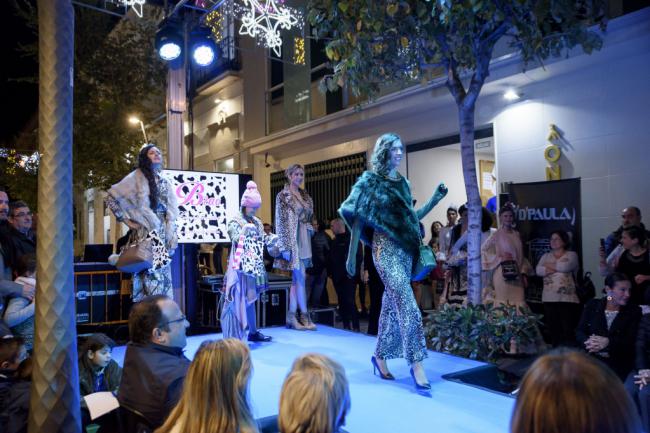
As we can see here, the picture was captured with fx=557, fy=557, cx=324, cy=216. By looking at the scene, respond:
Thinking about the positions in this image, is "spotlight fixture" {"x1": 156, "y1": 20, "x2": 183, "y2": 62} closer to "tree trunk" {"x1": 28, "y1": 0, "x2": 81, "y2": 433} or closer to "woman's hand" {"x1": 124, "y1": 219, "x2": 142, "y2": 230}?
"woman's hand" {"x1": 124, "y1": 219, "x2": 142, "y2": 230}

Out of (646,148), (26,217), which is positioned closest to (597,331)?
(646,148)

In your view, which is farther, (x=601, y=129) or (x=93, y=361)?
(x=601, y=129)

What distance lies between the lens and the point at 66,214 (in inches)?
67.3

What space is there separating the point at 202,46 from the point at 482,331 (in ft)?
14.1

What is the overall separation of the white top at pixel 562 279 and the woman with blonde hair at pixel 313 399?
4649 mm

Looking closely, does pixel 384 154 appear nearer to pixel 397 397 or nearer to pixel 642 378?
pixel 397 397

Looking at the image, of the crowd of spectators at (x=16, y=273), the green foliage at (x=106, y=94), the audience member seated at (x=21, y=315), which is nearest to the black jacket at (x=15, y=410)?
the crowd of spectators at (x=16, y=273)

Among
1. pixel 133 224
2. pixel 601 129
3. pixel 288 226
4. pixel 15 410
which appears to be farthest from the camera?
pixel 601 129

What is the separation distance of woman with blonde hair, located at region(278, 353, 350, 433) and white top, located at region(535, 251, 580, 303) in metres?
4.65

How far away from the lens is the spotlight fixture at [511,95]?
779cm

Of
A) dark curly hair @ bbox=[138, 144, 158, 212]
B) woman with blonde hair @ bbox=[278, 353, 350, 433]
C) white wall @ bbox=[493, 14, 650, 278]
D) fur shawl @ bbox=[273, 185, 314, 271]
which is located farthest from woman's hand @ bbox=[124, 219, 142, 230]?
white wall @ bbox=[493, 14, 650, 278]

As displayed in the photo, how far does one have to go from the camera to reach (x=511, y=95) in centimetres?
787

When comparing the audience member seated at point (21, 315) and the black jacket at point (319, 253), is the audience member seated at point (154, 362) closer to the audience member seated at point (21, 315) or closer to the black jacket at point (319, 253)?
the audience member seated at point (21, 315)

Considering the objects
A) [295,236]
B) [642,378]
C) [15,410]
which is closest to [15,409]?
[15,410]
